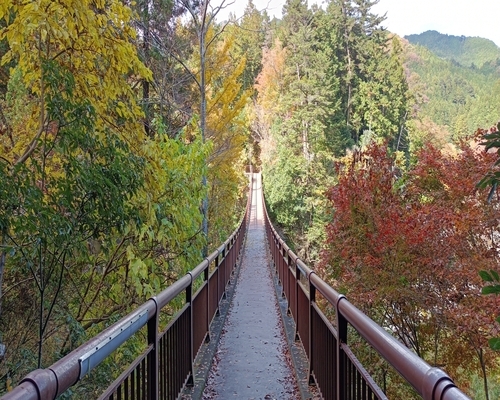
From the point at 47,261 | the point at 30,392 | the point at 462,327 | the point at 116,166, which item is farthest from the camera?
the point at 462,327

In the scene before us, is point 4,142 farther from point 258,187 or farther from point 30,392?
point 258,187

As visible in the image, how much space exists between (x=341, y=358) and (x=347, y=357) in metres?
0.18

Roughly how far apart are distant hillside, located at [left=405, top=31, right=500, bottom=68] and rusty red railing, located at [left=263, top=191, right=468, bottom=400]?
168m

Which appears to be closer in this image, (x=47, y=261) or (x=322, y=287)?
(x=322, y=287)

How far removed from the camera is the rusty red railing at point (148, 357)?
1.39 meters

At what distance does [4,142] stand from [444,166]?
32.9ft

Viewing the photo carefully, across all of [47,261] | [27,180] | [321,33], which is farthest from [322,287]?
[321,33]

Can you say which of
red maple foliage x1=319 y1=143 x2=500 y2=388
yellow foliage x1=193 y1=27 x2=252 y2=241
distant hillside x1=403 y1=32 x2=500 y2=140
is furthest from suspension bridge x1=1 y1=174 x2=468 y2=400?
distant hillside x1=403 y1=32 x2=500 y2=140

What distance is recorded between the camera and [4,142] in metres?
5.09

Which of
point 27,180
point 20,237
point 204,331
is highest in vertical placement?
Result: point 27,180

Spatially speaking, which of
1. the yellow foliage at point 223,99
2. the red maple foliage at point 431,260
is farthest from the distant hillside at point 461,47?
the red maple foliage at point 431,260

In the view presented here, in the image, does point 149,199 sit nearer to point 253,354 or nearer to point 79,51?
point 79,51

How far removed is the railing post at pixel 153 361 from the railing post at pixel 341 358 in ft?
3.79

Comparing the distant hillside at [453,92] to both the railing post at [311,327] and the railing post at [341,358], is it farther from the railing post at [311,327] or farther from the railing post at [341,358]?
the railing post at [341,358]
